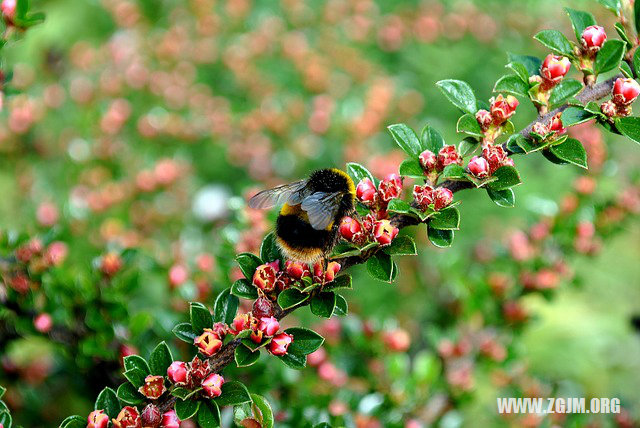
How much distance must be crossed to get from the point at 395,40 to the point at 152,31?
6.58 feet

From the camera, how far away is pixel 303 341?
1131 mm

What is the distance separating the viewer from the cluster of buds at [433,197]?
3.56 feet

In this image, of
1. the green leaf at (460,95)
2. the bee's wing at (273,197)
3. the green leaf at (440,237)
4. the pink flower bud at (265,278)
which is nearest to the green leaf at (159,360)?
the pink flower bud at (265,278)

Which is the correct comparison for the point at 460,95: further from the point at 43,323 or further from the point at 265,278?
the point at 43,323

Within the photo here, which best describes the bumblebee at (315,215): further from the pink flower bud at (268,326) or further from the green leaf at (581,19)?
the green leaf at (581,19)

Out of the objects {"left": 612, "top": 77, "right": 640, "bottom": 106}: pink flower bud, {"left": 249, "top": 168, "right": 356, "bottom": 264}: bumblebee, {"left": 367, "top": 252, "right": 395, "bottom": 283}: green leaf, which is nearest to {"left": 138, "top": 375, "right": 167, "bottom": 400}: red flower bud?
{"left": 249, "top": 168, "right": 356, "bottom": 264}: bumblebee

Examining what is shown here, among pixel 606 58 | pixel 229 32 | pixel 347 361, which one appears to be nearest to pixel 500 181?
pixel 606 58

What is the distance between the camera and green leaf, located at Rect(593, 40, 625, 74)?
1.08 m

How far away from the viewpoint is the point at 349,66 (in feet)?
14.0

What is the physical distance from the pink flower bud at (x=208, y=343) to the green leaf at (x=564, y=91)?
32.8 inches

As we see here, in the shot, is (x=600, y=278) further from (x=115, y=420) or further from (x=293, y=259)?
(x=115, y=420)

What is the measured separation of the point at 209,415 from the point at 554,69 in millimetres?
965

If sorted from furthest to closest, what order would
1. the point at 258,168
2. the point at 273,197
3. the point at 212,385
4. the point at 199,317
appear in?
the point at 258,168 → the point at 273,197 → the point at 199,317 → the point at 212,385

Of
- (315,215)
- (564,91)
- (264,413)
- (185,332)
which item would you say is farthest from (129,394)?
(564,91)
